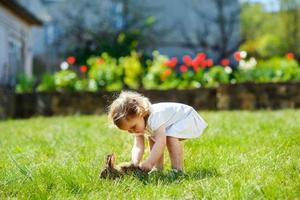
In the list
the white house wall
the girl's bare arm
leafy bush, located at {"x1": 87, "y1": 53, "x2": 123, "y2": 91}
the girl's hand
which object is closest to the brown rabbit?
the girl's hand

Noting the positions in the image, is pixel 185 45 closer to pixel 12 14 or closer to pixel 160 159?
pixel 12 14

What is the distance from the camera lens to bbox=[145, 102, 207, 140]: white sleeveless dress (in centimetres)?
406

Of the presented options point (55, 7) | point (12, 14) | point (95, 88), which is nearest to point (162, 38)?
point (55, 7)

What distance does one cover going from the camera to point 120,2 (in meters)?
28.4

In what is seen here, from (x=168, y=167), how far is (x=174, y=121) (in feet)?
1.23

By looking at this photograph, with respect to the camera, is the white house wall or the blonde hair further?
the white house wall

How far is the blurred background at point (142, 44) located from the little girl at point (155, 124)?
762cm

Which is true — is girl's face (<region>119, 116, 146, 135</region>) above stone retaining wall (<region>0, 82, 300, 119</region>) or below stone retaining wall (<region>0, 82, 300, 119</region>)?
above

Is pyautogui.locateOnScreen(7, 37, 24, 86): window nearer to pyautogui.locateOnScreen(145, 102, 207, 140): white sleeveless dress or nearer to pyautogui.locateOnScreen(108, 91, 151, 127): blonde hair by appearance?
pyautogui.locateOnScreen(145, 102, 207, 140): white sleeveless dress

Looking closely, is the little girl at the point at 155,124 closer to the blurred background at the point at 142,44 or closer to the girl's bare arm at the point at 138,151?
the girl's bare arm at the point at 138,151

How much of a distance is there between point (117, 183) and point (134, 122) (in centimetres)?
53

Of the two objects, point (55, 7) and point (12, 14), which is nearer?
point (12, 14)

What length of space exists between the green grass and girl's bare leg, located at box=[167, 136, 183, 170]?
7cm

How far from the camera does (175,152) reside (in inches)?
161
